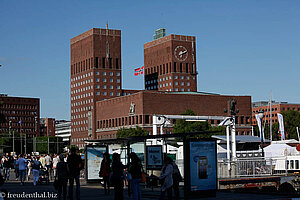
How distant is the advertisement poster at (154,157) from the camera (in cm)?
2736

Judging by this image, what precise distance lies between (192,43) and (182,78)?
14010 millimetres

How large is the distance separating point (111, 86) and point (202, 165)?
16265 cm

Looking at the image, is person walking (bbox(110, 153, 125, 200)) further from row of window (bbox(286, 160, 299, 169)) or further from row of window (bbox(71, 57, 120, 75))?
row of window (bbox(71, 57, 120, 75))

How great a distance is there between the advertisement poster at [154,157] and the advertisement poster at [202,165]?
168 inches

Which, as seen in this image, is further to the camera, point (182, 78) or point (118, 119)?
point (182, 78)

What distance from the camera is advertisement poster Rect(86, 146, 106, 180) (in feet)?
110

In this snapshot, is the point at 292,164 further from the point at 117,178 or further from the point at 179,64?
the point at 179,64

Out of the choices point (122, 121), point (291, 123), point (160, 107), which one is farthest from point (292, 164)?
point (122, 121)

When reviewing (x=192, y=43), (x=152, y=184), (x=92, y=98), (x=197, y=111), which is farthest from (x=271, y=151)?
(x=192, y=43)

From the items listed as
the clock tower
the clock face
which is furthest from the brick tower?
the clock face

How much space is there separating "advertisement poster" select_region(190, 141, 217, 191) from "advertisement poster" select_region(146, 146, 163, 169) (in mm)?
4257

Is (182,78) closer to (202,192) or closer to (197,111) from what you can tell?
(197,111)

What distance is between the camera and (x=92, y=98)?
7121 inches

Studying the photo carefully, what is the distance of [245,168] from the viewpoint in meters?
37.3
